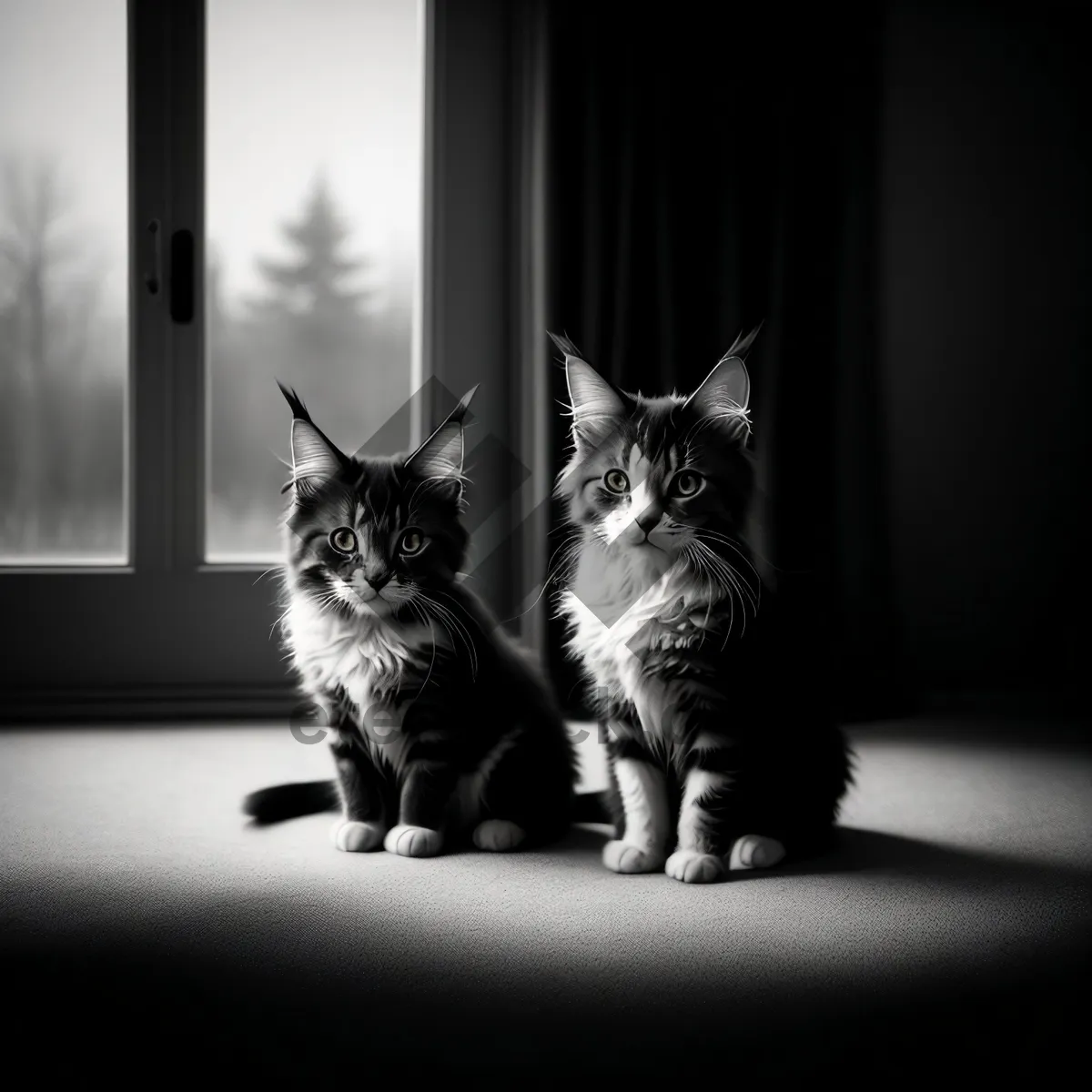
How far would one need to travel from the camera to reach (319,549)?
55.4 inches

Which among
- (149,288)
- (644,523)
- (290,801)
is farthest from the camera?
(149,288)

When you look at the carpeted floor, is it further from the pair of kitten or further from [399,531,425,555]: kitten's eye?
[399,531,425,555]: kitten's eye

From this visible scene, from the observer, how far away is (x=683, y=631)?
132cm

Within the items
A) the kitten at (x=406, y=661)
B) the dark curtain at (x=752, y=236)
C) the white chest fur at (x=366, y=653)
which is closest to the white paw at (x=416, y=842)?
the kitten at (x=406, y=661)

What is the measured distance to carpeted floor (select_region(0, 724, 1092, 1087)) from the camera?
36.3 inches

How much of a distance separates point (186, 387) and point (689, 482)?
5.43ft

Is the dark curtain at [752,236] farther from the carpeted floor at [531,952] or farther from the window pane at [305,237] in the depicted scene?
the carpeted floor at [531,952]

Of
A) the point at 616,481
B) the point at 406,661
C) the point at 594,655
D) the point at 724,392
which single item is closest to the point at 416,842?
the point at 406,661

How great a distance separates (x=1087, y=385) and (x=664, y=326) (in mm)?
1372

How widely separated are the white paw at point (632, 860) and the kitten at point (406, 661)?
0.15 m

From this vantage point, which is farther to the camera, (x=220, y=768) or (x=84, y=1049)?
(x=220, y=768)

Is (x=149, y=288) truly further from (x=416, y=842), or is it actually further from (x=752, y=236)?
(x=416, y=842)

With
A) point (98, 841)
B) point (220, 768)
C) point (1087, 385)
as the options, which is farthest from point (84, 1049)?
point (1087, 385)

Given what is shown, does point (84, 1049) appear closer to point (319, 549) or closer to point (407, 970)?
point (407, 970)
